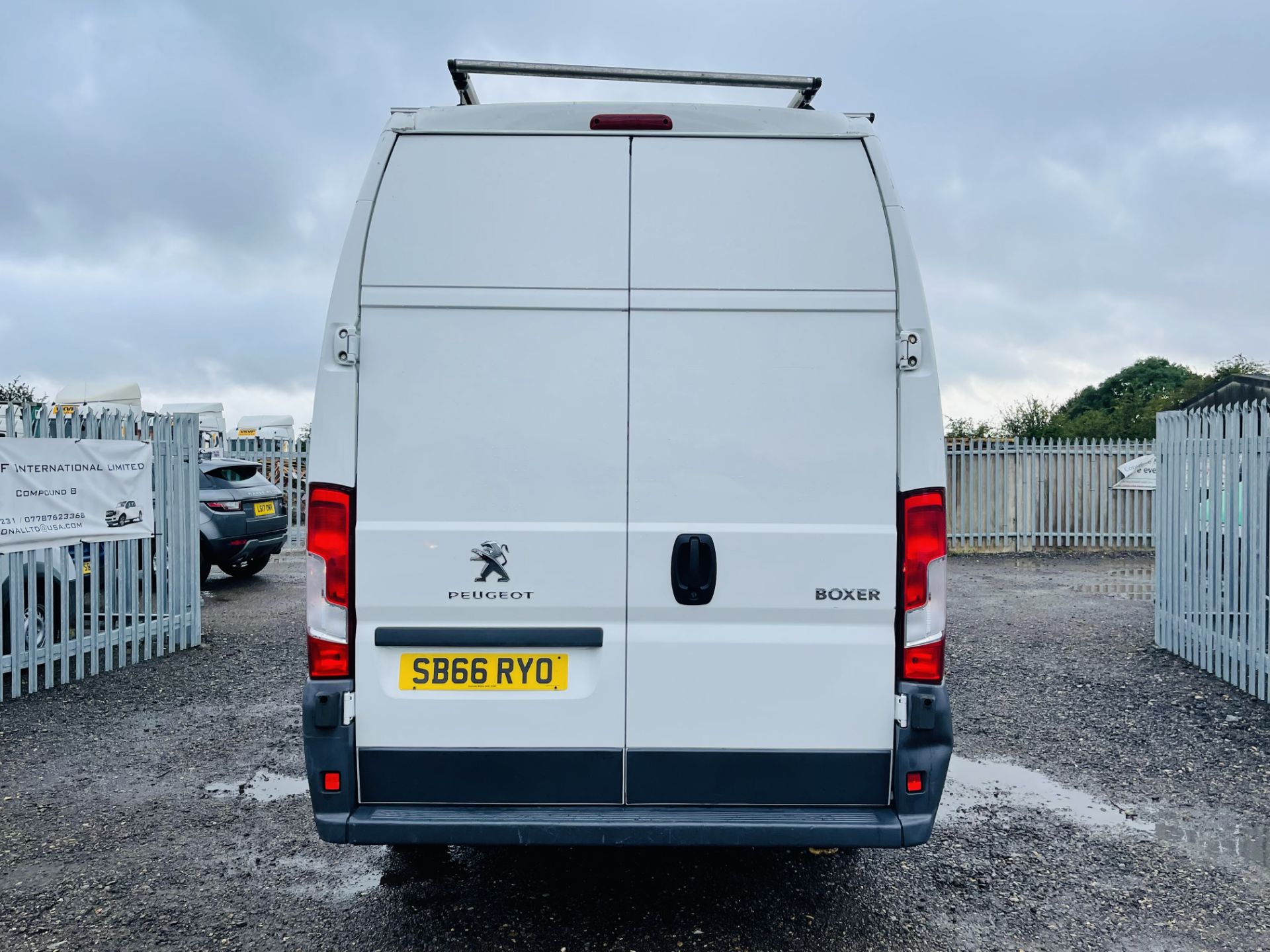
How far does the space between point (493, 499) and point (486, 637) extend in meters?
0.44

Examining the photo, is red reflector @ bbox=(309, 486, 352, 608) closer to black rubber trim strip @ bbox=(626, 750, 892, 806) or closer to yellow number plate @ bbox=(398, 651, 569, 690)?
yellow number plate @ bbox=(398, 651, 569, 690)

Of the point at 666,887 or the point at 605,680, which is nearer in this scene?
the point at 605,680

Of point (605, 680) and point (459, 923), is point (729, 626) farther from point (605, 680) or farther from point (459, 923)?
point (459, 923)

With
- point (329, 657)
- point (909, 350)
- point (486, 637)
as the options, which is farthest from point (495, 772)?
point (909, 350)

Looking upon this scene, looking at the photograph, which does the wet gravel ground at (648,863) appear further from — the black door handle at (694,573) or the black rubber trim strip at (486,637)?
the black door handle at (694,573)

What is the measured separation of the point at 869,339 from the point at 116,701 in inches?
231

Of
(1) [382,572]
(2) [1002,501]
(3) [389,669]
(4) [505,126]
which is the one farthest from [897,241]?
(2) [1002,501]

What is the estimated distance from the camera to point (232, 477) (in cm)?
1130

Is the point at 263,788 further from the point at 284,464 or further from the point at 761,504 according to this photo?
the point at 284,464

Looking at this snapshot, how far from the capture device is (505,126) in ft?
9.58

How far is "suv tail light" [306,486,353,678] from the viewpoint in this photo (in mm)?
2799

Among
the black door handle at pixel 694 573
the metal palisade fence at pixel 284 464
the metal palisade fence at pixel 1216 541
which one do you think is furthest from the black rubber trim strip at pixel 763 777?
the metal palisade fence at pixel 284 464

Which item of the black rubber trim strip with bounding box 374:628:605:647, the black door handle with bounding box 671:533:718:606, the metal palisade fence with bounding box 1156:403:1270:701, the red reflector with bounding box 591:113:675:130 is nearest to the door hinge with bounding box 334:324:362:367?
the black rubber trim strip with bounding box 374:628:605:647

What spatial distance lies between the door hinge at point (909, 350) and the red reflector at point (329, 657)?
200 cm
